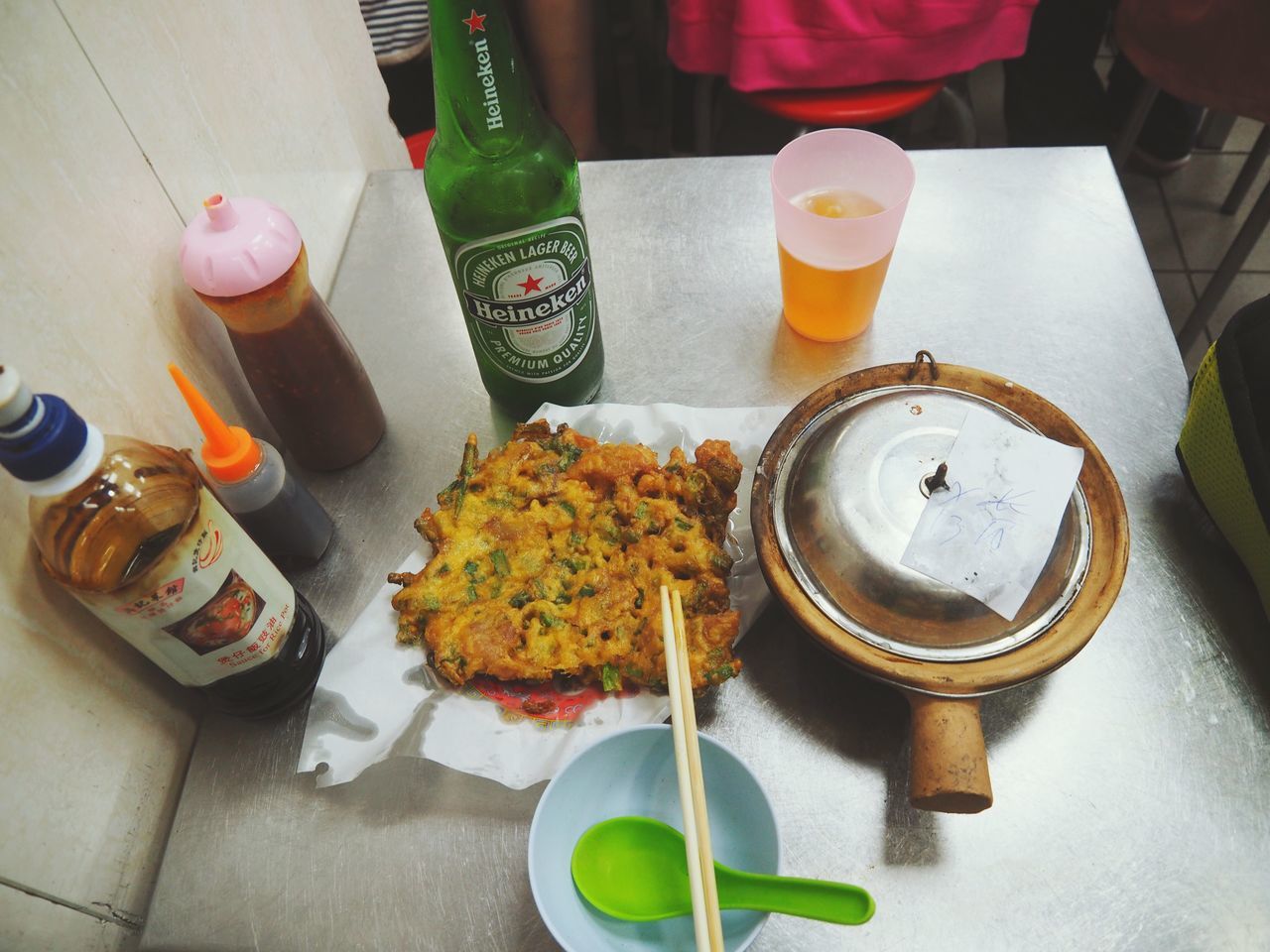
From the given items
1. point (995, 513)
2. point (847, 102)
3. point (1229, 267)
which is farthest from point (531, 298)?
point (1229, 267)

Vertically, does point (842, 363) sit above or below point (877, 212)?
below

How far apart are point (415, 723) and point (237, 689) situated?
18 centimetres

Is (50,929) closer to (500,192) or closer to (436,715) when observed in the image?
(436,715)

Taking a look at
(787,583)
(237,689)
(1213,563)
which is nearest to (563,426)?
(787,583)

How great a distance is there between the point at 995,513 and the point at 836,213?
0.46 meters

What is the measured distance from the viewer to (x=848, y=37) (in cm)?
167

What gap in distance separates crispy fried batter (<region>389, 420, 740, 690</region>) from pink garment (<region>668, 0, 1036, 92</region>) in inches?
43.2

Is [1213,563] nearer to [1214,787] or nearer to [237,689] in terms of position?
[1214,787]

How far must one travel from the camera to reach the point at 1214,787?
84 cm

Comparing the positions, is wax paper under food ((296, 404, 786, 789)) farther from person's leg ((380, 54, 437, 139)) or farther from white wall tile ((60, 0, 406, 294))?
person's leg ((380, 54, 437, 139))

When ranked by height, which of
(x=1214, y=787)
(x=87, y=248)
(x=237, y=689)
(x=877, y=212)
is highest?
(x=87, y=248)

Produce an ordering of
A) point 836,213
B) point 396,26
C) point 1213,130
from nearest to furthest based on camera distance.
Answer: point 836,213 < point 396,26 < point 1213,130

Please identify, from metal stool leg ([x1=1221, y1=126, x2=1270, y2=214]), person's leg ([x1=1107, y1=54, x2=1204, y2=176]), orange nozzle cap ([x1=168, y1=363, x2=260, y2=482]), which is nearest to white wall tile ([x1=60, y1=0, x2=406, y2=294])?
orange nozzle cap ([x1=168, y1=363, x2=260, y2=482])

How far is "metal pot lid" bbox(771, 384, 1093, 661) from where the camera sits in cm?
79
